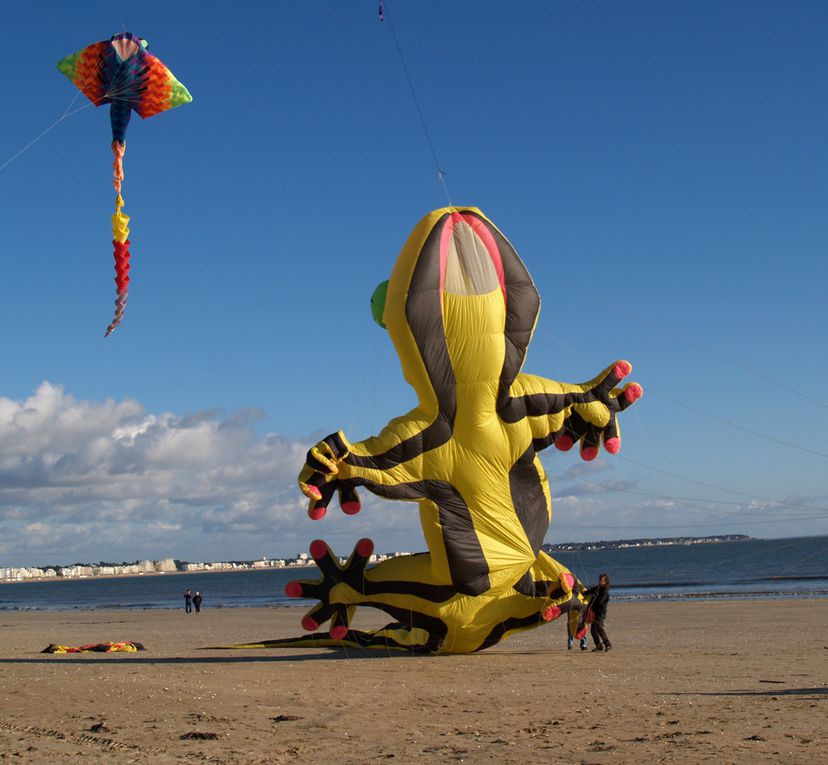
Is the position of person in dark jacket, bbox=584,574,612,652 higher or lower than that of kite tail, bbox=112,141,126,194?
lower

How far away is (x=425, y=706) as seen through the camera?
9.71m

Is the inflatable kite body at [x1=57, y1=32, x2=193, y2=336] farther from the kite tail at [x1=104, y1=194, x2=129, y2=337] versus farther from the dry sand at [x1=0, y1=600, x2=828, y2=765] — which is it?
the dry sand at [x1=0, y1=600, x2=828, y2=765]

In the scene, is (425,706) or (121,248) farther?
(121,248)

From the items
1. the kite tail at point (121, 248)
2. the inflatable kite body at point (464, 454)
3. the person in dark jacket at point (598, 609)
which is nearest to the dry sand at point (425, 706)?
the person in dark jacket at point (598, 609)

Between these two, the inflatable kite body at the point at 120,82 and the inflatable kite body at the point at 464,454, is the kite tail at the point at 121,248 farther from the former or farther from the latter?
the inflatable kite body at the point at 464,454

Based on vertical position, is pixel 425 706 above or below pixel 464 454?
below

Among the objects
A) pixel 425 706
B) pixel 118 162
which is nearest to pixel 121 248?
pixel 118 162

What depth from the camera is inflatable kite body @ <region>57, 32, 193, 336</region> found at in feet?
45.0

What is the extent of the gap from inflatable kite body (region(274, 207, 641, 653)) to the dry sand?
65 centimetres

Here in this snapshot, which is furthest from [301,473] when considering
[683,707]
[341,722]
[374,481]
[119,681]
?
→ [683,707]

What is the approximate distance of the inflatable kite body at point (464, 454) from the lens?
45.2 ft

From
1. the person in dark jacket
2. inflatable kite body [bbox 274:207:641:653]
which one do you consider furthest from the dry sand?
inflatable kite body [bbox 274:207:641:653]

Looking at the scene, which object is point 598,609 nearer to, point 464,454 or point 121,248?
point 464,454

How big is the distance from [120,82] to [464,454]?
698 cm
